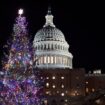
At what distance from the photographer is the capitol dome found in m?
118

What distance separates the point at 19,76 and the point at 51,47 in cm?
8284

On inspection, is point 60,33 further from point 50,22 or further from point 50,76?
point 50,76

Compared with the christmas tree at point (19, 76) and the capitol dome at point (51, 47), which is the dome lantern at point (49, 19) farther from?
the christmas tree at point (19, 76)

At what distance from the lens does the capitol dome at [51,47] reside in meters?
118

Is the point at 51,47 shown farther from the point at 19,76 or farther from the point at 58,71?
the point at 19,76

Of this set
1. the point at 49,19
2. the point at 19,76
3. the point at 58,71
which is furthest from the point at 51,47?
the point at 19,76

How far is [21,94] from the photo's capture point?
3878cm

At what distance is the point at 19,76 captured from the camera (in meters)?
39.0

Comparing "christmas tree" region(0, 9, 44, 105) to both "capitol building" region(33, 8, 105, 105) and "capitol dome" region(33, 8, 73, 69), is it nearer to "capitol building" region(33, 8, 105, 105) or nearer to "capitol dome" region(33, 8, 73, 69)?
"capitol building" region(33, 8, 105, 105)

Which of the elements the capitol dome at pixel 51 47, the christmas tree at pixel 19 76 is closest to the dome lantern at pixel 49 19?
the capitol dome at pixel 51 47

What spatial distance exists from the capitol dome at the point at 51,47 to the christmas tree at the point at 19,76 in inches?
2945

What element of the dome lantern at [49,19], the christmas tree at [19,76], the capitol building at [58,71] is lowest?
the christmas tree at [19,76]

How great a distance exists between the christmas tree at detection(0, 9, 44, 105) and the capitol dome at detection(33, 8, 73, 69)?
74803 mm

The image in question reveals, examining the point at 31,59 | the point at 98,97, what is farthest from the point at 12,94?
the point at 98,97
